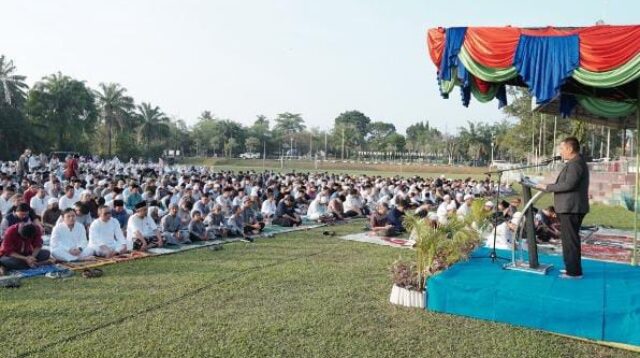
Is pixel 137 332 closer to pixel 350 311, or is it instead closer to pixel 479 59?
pixel 350 311

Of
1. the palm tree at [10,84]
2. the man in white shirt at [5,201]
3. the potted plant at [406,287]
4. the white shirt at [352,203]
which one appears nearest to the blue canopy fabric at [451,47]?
the potted plant at [406,287]

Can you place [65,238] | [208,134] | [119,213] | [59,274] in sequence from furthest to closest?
[208,134], [119,213], [65,238], [59,274]

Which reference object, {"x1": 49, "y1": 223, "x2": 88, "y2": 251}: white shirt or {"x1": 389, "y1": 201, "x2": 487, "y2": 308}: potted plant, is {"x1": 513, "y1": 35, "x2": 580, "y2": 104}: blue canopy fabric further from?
{"x1": 49, "y1": 223, "x2": 88, "y2": 251}: white shirt

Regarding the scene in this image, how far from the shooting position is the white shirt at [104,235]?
27.5ft

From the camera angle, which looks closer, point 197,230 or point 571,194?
point 571,194

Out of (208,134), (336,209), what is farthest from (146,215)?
(208,134)

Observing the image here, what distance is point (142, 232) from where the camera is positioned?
30.0 ft

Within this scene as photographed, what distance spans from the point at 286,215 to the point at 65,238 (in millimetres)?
5752

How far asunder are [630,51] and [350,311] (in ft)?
12.8

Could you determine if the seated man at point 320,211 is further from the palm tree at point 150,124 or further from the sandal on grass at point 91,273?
the palm tree at point 150,124

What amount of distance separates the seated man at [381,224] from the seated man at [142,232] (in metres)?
4.56

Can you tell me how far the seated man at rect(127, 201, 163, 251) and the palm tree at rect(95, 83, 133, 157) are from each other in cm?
4407

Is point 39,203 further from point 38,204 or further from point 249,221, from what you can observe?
point 249,221

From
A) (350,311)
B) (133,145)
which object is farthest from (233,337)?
(133,145)
